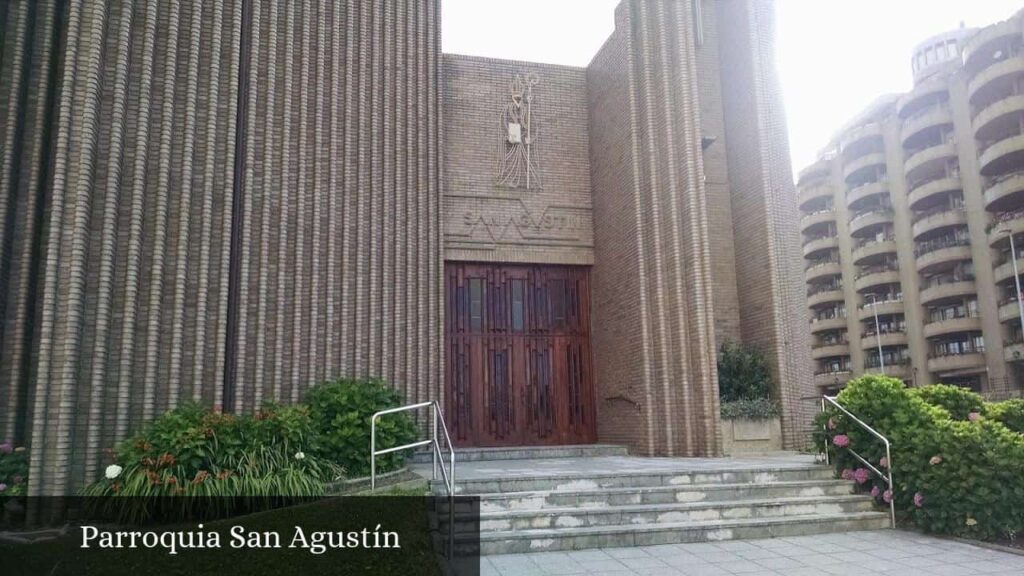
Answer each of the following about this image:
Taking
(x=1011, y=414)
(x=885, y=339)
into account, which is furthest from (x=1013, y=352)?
(x=1011, y=414)

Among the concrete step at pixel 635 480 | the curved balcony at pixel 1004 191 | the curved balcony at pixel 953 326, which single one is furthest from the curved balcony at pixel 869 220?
the concrete step at pixel 635 480

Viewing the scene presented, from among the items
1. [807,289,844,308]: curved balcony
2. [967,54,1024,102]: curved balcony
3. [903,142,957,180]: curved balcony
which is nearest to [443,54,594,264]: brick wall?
[967,54,1024,102]: curved balcony

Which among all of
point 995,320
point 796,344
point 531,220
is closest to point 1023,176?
point 995,320

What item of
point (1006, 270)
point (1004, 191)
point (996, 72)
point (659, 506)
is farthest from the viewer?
point (1006, 270)

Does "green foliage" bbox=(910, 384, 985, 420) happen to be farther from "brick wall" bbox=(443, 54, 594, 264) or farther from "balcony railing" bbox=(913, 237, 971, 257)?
"balcony railing" bbox=(913, 237, 971, 257)

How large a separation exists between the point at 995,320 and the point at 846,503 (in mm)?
35198

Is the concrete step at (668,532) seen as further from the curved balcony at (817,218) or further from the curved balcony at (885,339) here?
the curved balcony at (817,218)

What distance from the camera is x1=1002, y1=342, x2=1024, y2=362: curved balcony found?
110ft

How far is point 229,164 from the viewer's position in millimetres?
8812

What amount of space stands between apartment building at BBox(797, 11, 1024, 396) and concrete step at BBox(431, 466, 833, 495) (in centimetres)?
3257

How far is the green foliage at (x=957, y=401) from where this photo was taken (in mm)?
7695

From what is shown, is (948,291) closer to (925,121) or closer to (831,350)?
(925,121)

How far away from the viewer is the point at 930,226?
39031 millimetres

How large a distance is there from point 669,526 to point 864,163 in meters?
45.8
